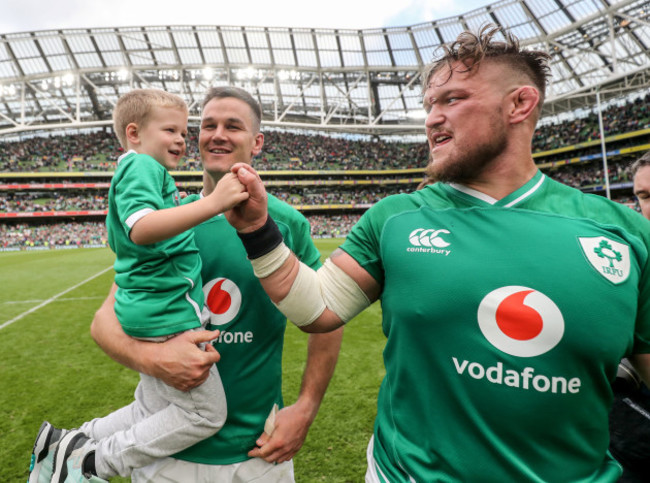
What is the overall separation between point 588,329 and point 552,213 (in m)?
0.39

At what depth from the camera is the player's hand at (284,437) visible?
1711 millimetres

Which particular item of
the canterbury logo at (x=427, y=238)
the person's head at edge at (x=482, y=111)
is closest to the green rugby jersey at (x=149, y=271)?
the canterbury logo at (x=427, y=238)

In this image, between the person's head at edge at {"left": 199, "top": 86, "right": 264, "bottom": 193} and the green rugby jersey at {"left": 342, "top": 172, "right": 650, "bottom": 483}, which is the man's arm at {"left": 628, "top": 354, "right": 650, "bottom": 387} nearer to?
the green rugby jersey at {"left": 342, "top": 172, "right": 650, "bottom": 483}

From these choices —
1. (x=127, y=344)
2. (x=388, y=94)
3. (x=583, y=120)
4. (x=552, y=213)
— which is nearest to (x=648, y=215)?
(x=552, y=213)

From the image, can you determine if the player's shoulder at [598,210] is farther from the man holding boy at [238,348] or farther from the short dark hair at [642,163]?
the short dark hair at [642,163]

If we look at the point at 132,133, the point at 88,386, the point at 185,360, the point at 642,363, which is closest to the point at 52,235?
the point at 88,386

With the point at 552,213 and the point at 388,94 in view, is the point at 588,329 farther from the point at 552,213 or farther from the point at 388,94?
the point at 388,94

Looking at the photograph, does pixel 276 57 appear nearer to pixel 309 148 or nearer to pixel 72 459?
pixel 309 148

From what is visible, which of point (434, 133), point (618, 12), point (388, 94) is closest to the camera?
point (434, 133)

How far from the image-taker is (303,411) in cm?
176

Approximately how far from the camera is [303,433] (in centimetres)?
175

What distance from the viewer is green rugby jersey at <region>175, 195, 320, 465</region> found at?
172cm

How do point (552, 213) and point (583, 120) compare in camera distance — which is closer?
point (552, 213)

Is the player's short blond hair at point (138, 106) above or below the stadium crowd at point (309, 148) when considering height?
below
